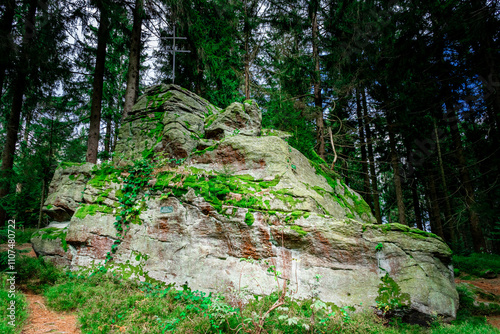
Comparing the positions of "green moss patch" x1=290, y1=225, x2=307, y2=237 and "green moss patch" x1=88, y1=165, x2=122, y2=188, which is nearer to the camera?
"green moss patch" x1=290, y1=225, x2=307, y2=237

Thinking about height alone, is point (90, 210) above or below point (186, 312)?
above

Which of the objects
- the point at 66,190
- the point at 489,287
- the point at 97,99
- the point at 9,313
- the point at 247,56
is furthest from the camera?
the point at 247,56

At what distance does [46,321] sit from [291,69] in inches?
491

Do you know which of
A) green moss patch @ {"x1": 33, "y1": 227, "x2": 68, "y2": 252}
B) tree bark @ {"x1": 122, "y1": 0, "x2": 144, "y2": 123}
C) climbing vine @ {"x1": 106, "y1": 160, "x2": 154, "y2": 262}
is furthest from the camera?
tree bark @ {"x1": 122, "y1": 0, "x2": 144, "y2": 123}

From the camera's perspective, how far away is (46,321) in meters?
4.11

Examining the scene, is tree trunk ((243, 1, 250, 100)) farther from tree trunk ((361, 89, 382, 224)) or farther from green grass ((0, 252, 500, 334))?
green grass ((0, 252, 500, 334))

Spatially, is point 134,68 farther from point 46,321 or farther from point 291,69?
point 46,321

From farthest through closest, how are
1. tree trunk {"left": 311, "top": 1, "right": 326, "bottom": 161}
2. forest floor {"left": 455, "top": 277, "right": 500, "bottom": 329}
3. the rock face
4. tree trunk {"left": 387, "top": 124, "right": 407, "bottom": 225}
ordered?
1. tree trunk {"left": 311, "top": 1, "right": 326, "bottom": 161}
2. tree trunk {"left": 387, "top": 124, "right": 407, "bottom": 225}
3. forest floor {"left": 455, "top": 277, "right": 500, "bottom": 329}
4. the rock face

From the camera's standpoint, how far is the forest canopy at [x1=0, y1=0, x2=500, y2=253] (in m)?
9.82

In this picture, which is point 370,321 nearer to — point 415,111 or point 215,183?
point 215,183

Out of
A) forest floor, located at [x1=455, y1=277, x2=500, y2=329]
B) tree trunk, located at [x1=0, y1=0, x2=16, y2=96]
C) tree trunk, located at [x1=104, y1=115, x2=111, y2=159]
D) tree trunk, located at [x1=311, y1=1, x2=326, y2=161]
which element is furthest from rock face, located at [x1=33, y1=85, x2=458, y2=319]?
tree trunk, located at [x1=104, y1=115, x2=111, y2=159]

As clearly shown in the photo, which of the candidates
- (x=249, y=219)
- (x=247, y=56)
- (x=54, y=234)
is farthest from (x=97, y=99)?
(x=249, y=219)

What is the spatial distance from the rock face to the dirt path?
49.7 inches

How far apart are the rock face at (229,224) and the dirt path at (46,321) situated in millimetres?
1264
